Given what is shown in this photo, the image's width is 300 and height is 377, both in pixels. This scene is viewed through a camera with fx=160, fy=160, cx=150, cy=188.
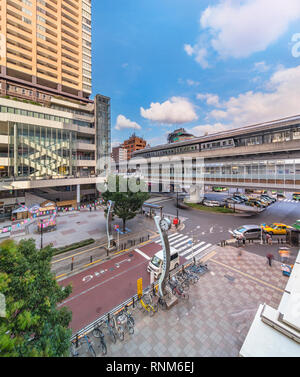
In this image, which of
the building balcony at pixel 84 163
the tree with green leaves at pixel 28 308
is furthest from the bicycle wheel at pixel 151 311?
the building balcony at pixel 84 163

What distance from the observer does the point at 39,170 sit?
102 feet

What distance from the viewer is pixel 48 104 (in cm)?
3881

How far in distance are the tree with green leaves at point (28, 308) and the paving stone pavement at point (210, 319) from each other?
4.04 m

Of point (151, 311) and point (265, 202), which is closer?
point (151, 311)

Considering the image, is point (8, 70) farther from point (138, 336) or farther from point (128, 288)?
point (138, 336)

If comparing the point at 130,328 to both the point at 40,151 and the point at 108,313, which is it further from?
the point at 40,151

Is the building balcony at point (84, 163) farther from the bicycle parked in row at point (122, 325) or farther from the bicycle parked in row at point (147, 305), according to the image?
the bicycle parked in row at point (122, 325)

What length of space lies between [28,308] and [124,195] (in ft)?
48.4

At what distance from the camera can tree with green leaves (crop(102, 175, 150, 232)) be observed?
774 inches

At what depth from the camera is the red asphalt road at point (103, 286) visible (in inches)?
396

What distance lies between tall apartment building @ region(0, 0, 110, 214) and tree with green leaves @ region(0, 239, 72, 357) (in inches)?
1115

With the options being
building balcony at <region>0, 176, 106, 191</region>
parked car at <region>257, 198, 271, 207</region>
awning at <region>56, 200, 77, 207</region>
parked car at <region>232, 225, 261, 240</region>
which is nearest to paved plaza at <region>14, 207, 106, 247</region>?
awning at <region>56, 200, 77, 207</region>

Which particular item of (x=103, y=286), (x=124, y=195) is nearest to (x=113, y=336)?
(x=103, y=286)
